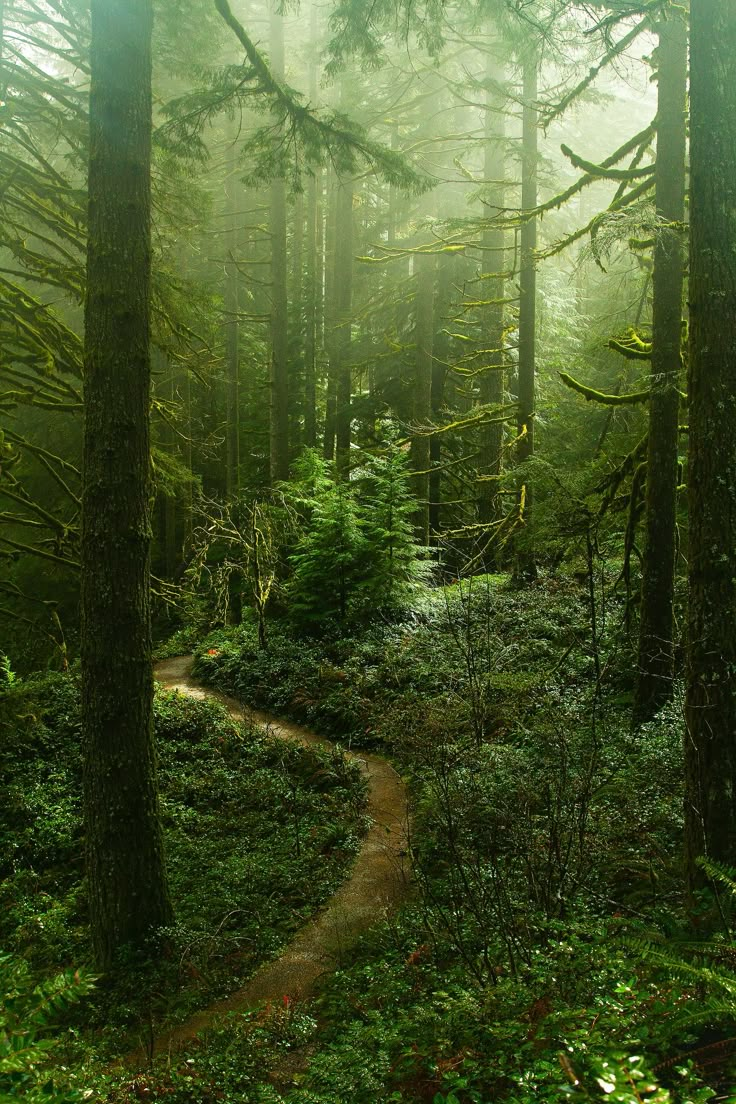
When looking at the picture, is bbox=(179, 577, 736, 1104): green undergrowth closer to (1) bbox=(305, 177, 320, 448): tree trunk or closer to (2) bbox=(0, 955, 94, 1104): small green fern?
(2) bbox=(0, 955, 94, 1104): small green fern

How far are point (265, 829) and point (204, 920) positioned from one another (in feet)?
6.50

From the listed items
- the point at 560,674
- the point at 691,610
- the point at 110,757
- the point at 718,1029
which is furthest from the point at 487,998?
the point at 560,674

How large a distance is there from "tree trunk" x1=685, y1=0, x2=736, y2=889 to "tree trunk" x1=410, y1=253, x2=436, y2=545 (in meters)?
12.0

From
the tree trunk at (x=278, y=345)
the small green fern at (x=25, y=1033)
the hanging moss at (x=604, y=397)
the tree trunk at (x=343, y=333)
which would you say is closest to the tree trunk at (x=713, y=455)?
the small green fern at (x=25, y=1033)

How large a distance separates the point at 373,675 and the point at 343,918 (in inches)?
234

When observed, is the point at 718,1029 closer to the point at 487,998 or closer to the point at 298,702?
the point at 487,998

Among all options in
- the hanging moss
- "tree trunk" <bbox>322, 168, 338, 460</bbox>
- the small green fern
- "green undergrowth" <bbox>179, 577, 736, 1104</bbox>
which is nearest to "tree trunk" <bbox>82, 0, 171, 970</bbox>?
"green undergrowth" <bbox>179, 577, 736, 1104</bbox>

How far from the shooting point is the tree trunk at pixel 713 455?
387cm

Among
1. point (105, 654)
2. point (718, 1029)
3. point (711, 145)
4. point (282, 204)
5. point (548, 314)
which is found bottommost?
point (718, 1029)

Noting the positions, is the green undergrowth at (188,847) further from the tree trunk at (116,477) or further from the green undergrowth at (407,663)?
the green undergrowth at (407,663)

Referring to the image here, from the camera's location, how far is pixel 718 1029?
8.51 feet

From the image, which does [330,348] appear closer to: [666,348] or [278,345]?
[278,345]

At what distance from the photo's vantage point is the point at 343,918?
6.03 meters

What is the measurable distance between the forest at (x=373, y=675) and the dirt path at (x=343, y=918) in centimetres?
4
